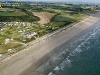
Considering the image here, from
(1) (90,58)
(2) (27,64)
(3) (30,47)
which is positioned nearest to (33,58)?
(2) (27,64)

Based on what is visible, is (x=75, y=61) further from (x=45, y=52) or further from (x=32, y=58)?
(x=32, y=58)

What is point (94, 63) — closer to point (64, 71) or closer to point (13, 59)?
point (64, 71)

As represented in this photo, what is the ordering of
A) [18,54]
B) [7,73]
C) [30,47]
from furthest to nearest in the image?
1. [30,47]
2. [18,54]
3. [7,73]

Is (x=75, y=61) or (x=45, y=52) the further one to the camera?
(x=45, y=52)

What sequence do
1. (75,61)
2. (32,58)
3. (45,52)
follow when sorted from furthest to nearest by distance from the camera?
(45,52), (32,58), (75,61)

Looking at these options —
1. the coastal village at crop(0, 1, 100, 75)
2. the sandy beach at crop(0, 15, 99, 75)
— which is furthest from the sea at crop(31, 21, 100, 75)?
the sandy beach at crop(0, 15, 99, 75)

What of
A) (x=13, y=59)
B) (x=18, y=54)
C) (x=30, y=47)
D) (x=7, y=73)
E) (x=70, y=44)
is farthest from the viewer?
(x=70, y=44)

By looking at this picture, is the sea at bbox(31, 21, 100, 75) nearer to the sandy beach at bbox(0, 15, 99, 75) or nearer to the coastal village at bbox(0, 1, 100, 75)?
the coastal village at bbox(0, 1, 100, 75)

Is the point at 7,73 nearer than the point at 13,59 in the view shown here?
Yes

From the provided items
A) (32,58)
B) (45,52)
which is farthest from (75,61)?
(32,58)

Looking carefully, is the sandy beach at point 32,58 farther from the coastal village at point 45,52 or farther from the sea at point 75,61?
the sea at point 75,61
